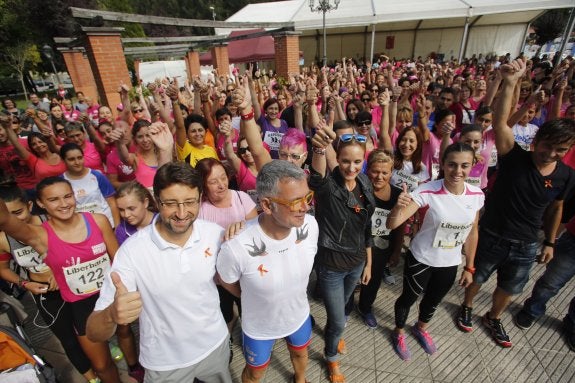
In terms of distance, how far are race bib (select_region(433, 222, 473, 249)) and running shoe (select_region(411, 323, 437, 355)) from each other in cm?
101

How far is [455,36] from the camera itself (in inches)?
965

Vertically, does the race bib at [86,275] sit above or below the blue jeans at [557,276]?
above

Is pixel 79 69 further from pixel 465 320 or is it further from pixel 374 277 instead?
pixel 465 320

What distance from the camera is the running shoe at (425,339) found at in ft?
9.31

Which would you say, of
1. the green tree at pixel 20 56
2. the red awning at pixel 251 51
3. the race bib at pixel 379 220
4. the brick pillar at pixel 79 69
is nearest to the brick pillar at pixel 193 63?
the red awning at pixel 251 51

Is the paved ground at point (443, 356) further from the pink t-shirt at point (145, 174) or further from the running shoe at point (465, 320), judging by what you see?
the pink t-shirt at point (145, 174)

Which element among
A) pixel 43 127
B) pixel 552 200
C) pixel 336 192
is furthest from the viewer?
pixel 43 127

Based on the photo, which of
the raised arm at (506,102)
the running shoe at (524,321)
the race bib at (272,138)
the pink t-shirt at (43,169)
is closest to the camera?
the raised arm at (506,102)

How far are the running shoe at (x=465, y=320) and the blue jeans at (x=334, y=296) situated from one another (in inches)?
56.3

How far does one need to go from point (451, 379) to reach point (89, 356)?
122 inches

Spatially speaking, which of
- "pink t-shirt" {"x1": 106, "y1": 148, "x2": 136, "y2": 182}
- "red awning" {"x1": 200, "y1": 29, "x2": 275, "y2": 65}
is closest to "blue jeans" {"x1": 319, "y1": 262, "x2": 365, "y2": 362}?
"pink t-shirt" {"x1": 106, "y1": 148, "x2": 136, "y2": 182}

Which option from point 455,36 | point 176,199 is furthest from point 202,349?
point 455,36

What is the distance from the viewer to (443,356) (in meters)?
2.81

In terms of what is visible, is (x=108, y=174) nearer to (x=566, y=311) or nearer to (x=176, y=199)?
(x=176, y=199)
